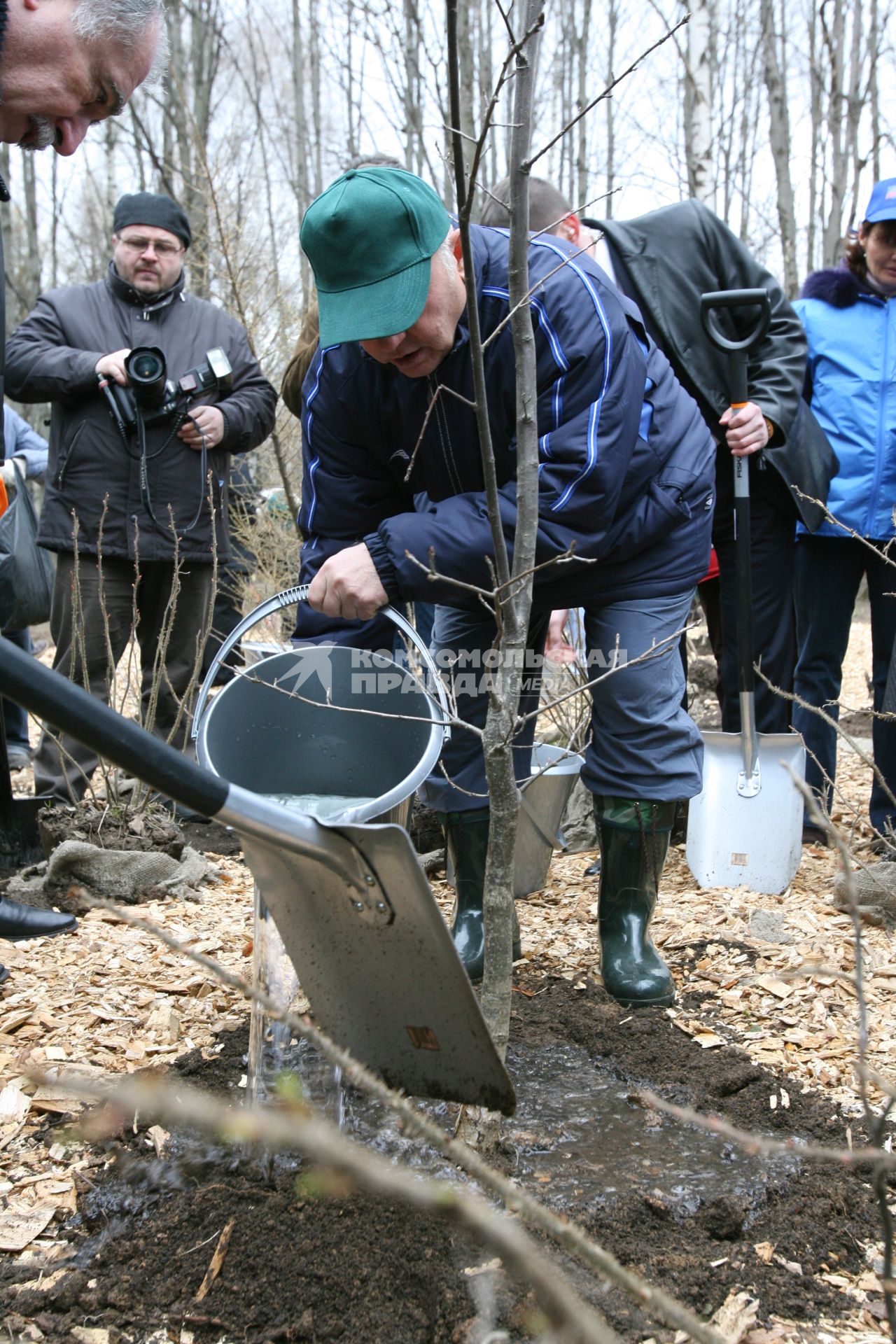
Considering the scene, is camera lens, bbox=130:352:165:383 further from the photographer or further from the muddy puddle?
the muddy puddle

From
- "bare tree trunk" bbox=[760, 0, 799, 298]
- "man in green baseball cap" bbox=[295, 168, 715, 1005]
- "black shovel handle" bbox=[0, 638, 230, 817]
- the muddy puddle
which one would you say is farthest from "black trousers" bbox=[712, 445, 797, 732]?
"bare tree trunk" bbox=[760, 0, 799, 298]

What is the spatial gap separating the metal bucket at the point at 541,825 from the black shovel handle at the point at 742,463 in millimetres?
597

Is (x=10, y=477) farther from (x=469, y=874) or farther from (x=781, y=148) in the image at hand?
(x=781, y=148)

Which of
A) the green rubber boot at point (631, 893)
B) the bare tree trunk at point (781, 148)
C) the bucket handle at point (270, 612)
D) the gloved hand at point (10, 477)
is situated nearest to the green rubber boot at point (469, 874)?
the green rubber boot at point (631, 893)

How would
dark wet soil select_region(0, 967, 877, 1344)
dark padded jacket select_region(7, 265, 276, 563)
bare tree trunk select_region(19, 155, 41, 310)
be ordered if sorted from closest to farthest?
dark wet soil select_region(0, 967, 877, 1344), dark padded jacket select_region(7, 265, 276, 563), bare tree trunk select_region(19, 155, 41, 310)

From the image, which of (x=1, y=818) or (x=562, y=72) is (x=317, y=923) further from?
(x=562, y=72)

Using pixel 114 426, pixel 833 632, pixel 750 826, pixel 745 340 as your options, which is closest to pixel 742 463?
pixel 745 340

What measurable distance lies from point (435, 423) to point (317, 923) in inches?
43.0

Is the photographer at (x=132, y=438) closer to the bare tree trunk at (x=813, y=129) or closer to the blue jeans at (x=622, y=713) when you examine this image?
the blue jeans at (x=622, y=713)

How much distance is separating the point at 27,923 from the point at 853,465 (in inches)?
108

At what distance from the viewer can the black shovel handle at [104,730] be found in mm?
1305

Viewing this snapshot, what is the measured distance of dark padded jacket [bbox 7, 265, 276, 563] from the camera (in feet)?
13.0

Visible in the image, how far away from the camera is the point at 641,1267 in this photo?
1.62 m

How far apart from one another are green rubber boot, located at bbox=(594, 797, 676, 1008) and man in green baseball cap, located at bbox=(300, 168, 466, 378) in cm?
113
